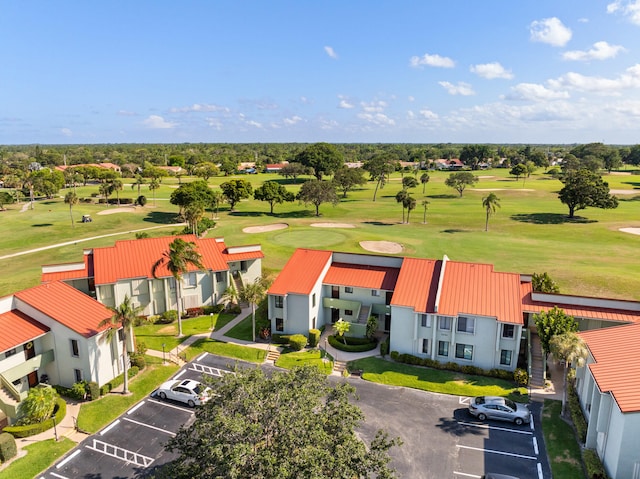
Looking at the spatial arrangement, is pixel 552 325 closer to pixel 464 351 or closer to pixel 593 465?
pixel 464 351

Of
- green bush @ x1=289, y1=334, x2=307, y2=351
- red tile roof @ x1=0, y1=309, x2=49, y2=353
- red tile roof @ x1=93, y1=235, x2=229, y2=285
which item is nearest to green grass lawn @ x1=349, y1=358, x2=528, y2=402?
green bush @ x1=289, y1=334, x2=307, y2=351

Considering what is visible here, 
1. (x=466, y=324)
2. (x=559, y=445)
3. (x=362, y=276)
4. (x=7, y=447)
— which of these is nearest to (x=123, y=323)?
(x=7, y=447)

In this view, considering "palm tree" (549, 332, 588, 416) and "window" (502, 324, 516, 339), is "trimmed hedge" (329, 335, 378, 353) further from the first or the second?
"palm tree" (549, 332, 588, 416)

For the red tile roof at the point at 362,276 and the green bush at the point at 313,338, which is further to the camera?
the red tile roof at the point at 362,276

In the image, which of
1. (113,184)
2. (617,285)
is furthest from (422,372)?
(113,184)

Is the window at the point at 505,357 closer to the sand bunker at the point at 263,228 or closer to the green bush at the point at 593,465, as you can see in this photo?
the green bush at the point at 593,465

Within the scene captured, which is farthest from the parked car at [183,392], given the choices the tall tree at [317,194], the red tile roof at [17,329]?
the tall tree at [317,194]
